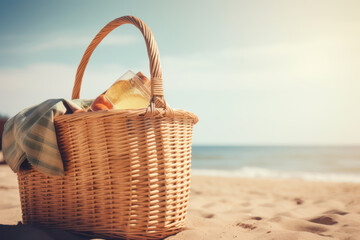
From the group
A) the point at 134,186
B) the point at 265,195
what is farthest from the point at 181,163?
the point at 265,195

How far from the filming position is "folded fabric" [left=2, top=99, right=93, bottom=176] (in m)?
1.37

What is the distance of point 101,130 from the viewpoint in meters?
1.32

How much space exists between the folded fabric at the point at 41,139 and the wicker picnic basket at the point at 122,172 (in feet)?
0.17

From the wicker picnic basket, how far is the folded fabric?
53 millimetres

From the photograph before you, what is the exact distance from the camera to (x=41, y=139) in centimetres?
139

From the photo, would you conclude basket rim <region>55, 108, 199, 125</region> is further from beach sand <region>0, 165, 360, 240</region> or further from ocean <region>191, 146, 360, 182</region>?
ocean <region>191, 146, 360, 182</region>

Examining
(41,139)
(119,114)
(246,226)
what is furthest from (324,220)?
(41,139)

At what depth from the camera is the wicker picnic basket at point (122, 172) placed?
132 cm

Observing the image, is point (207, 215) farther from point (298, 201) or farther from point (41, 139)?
point (41, 139)

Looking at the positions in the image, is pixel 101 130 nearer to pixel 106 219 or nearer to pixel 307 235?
pixel 106 219

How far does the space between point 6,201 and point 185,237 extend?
1780mm

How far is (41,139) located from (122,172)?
17.4 inches

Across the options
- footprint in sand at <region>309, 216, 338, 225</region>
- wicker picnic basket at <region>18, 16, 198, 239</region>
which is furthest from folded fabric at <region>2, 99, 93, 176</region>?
footprint in sand at <region>309, 216, 338, 225</region>

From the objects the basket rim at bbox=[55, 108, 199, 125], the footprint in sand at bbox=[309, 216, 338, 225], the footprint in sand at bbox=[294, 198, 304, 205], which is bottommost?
the footprint in sand at bbox=[294, 198, 304, 205]
